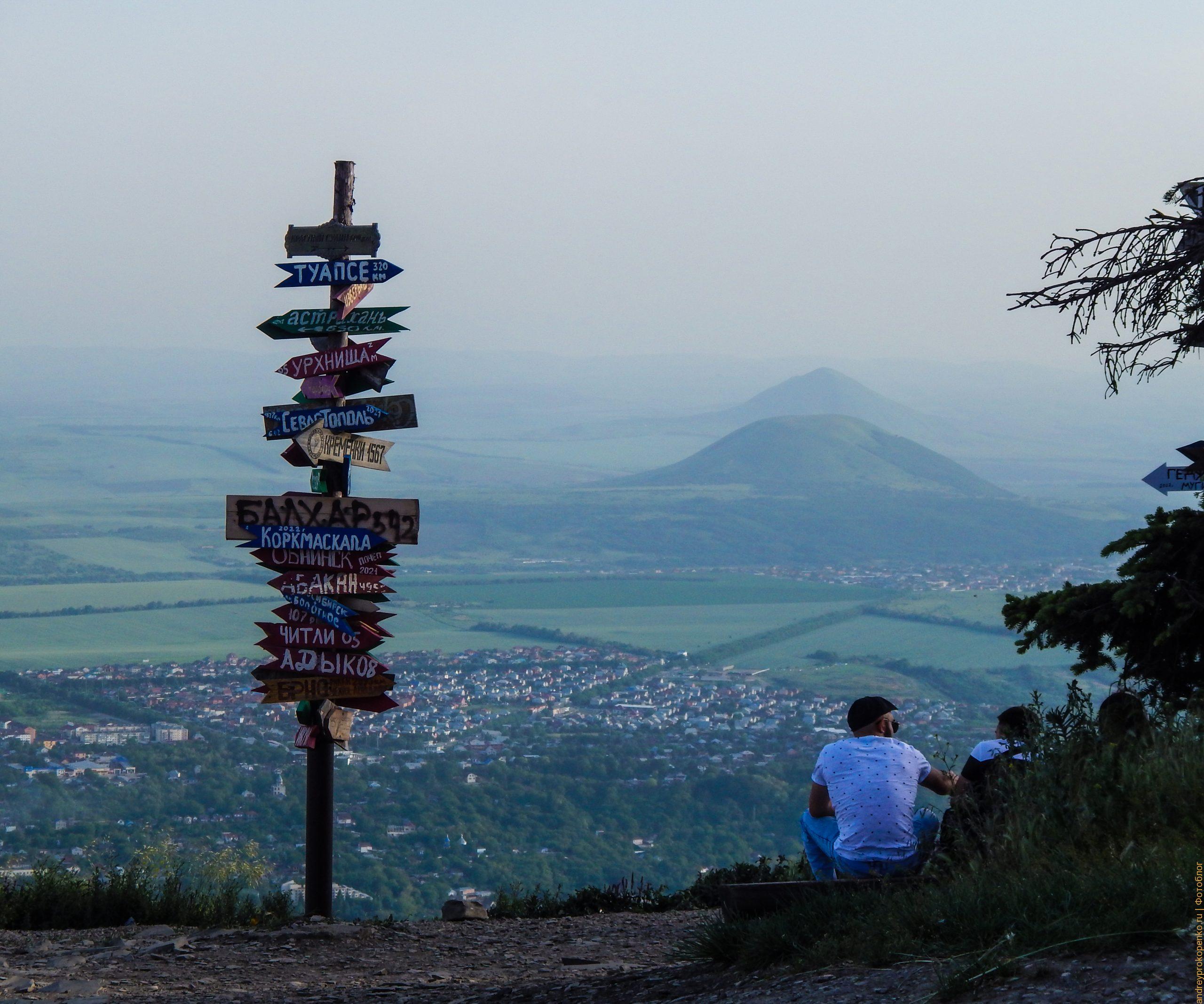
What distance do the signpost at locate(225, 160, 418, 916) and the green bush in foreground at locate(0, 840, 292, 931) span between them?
0.44 m

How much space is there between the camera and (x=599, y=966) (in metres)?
6.47

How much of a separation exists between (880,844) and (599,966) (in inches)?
62.4

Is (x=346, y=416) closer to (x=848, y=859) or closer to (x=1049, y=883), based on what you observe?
(x=848, y=859)

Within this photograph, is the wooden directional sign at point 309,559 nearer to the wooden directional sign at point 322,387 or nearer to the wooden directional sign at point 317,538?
the wooden directional sign at point 317,538

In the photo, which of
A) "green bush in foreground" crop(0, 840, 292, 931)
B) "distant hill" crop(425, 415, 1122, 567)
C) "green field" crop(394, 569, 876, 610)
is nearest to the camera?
"green bush in foreground" crop(0, 840, 292, 931)

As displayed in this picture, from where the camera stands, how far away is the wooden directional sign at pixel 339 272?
8.45 m

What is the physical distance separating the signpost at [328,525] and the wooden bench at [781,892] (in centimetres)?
331

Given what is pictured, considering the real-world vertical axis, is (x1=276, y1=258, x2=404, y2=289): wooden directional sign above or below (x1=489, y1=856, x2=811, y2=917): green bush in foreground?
above

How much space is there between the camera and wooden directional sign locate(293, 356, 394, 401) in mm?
8477

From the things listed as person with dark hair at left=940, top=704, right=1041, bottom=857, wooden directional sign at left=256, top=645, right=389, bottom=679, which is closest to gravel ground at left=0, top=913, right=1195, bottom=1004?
person with dark hair at left=940, top=704, right=1041, bottom=857

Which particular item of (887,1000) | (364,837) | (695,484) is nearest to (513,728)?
(364,837)

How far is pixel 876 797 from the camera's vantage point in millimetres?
5930

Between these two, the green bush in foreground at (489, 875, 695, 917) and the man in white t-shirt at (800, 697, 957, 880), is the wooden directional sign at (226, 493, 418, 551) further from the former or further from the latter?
the man in white t-shirt at (800, 697, 957, 880)

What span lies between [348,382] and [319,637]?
5.52 feet
